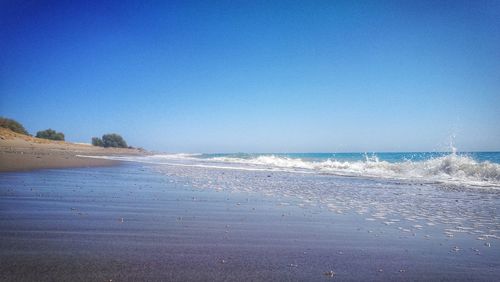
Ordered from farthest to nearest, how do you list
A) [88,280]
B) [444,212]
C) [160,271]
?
1. [444,212]
2. [160,271]
3. [88,280]

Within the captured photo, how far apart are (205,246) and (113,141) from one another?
6621 cm

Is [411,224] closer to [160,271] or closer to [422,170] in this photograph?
[160,271]

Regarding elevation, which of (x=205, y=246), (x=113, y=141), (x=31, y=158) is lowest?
(x=205, y=246)

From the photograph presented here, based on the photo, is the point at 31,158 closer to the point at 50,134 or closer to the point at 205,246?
the point at 205,246

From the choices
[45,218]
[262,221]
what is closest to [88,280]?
[45,218]

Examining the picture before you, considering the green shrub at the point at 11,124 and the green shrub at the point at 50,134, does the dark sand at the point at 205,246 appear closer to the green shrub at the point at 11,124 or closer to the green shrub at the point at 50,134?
the green shrub at the point at 11,124

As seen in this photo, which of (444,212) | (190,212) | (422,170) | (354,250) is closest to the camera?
(354,250)

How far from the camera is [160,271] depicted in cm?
323

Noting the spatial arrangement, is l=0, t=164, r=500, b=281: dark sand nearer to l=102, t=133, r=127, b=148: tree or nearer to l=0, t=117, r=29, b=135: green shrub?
l=0, t=117, r=29, b=135: green shrub

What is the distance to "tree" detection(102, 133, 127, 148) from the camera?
209ft

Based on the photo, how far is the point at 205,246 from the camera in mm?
4211

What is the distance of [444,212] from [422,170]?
1547 cm

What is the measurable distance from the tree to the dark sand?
200 ft

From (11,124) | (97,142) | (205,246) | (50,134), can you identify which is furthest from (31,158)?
(97,142)
